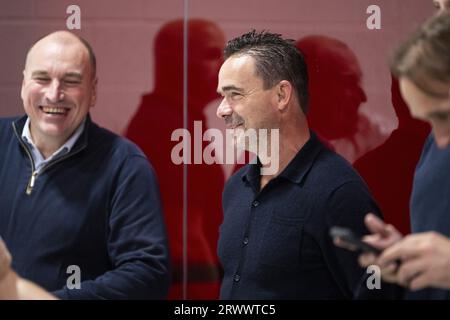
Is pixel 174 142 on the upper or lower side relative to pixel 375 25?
lower

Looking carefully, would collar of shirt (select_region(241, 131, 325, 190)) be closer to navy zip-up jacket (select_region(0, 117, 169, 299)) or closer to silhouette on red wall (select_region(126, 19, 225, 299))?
silhouette on red wall (select_region(126, 19, 225, 299))

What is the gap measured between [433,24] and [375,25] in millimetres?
513

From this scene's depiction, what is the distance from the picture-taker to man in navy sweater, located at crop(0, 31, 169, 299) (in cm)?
168

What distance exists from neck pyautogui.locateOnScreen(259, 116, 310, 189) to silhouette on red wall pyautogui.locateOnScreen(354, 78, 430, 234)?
0.15 metres

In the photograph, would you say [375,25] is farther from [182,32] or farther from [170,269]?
[170,269]

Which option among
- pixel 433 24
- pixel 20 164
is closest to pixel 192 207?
pixel 20 164

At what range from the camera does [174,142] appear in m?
1.76

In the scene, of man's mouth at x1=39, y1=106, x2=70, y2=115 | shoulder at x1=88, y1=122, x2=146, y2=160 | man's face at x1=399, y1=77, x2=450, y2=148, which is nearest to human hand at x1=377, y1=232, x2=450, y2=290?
man's face at x1=399, y1=77, x2=450, y2=148

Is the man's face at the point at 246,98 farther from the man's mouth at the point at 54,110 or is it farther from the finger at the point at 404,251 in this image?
the finger at the point at 404,251

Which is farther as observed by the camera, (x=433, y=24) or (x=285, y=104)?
(x=285, y=104)

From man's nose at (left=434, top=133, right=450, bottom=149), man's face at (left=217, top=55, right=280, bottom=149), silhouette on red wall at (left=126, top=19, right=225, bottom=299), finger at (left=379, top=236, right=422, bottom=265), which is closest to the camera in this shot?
finger at (left=379, top=236, right=422, bottom=265)

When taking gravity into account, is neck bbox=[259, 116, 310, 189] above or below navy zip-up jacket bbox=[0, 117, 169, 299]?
above

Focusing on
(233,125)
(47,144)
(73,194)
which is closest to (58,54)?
(47,144)

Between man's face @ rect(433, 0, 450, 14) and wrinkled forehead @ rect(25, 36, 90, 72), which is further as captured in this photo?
wrinkled forehead @ rect(25, 36, 90, 72)
